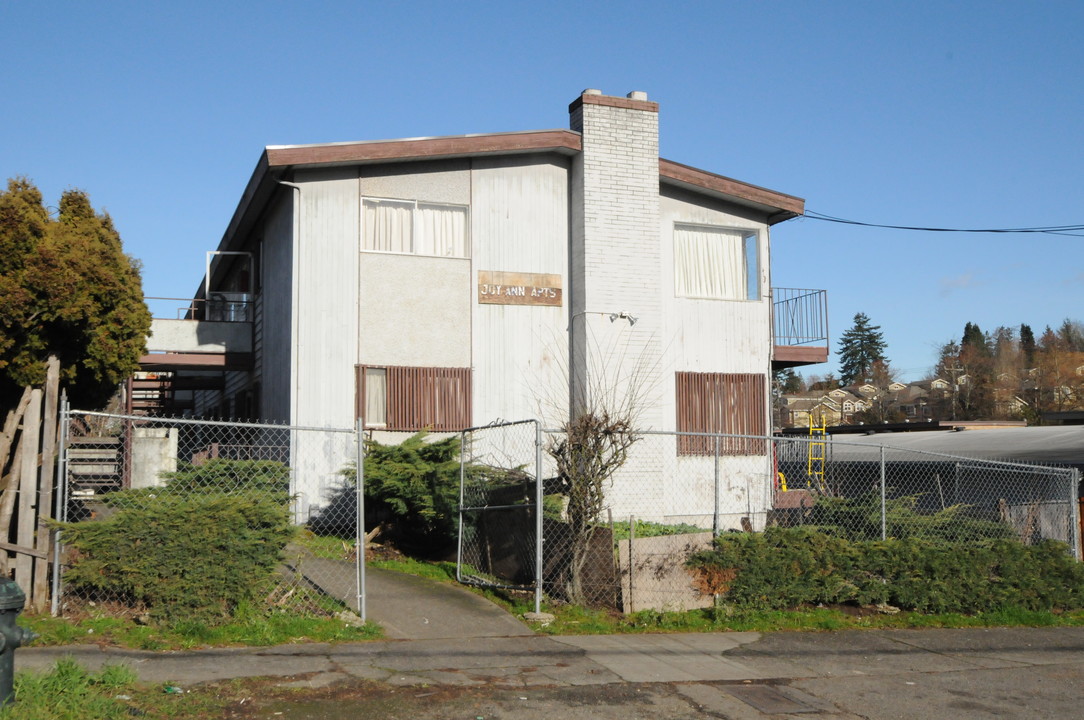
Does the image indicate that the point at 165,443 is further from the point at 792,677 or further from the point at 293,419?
the point at 792,677

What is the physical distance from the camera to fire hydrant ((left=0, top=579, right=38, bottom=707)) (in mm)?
5852

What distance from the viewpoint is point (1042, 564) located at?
1200 cm

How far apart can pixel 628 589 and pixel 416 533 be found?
4.53 meters

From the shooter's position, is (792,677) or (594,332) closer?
(792,677)

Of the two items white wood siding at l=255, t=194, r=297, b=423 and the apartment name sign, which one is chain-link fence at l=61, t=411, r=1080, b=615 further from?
the apartment name sign

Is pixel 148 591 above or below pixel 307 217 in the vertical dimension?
below

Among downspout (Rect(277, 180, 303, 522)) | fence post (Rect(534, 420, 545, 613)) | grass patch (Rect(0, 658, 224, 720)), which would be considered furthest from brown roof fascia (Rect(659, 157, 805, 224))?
grass patch (Rect(0, 658, 224, 720))

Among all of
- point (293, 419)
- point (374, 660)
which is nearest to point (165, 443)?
point (293, 419)

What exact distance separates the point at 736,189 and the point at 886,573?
8823 mm

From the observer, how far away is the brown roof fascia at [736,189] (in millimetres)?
17609

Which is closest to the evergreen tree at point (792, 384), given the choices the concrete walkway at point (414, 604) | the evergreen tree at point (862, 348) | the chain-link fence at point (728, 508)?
the evergreen tree at point (862, 348)

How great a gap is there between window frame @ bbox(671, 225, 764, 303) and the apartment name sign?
2442 mm

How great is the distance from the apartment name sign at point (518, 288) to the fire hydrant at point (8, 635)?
11.1 metres

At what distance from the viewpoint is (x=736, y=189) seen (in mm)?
18203
